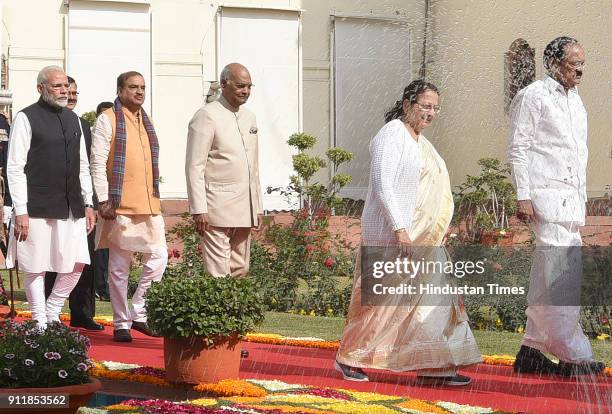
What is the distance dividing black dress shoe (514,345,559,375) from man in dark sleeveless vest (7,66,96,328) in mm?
3025

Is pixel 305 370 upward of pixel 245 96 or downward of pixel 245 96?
downward

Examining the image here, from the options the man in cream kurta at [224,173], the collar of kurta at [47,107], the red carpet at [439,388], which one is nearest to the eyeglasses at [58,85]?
the collar of kurta at [47,107]

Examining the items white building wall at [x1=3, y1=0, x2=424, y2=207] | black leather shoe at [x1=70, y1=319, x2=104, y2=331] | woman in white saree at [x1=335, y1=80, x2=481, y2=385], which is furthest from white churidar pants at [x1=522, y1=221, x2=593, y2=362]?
white building wall at [x1=3, y1=0, x2=424, y2=207]

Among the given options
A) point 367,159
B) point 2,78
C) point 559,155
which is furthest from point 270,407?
point 367,159

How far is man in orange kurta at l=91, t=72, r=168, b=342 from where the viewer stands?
923 cm

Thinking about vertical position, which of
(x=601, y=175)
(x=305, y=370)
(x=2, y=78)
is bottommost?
(x=305, y=370)

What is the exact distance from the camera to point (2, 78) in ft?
58.5

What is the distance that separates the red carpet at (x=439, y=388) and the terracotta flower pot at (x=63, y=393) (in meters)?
1.99

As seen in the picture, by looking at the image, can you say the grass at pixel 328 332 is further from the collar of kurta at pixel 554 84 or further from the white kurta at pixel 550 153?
the collar of kurta at pixel 554 84

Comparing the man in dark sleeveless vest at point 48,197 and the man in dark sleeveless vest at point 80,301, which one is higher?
the man in dark sleeveless vest at point 48,197

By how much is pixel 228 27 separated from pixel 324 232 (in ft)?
23.3

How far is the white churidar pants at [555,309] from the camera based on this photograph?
7.69m

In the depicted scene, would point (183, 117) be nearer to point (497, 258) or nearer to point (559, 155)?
point (497, 258)

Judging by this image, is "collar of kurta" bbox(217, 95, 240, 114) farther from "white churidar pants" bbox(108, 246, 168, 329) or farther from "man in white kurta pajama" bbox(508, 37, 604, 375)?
"man in white kurta pajama" bbox(508, 37, 604, 375)
